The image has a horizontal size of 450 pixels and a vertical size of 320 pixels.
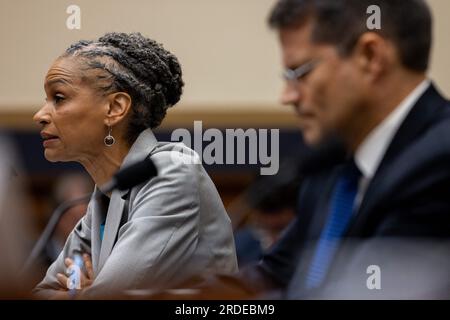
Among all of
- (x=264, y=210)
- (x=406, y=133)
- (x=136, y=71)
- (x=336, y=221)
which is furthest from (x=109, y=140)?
(x=406, y=133)

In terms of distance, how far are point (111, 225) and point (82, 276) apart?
12 cm

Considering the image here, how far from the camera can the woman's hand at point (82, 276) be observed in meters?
1.70

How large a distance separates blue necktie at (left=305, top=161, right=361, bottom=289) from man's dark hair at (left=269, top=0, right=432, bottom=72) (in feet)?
0.70

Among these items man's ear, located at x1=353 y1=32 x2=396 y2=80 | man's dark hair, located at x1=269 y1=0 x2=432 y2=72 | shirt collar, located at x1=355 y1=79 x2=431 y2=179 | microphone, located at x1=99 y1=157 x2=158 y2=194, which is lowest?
microphone, located at x1=99 y1=157 x2=158 y2=194

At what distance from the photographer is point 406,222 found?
1.36 meters

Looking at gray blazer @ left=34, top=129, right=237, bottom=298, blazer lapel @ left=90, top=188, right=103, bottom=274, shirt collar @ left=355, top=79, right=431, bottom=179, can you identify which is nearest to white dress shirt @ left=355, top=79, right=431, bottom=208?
shirt collar @ left=355, top=79, right=431, bottom=179

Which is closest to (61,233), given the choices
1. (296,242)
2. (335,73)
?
(296,242)

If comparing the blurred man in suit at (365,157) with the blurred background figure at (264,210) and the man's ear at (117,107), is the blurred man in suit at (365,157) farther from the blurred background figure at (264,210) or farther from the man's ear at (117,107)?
the man's ear at (117,107)

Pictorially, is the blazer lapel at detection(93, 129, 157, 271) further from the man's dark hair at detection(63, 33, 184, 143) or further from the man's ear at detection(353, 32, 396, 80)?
the man's ear at detection(353, 32, 396, 80)

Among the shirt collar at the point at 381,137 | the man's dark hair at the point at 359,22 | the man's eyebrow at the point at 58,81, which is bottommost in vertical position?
the shirt collar at the point at 381,137

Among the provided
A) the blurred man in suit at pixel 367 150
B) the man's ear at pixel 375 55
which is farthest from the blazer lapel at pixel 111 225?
the man's ear at pixel 375 55

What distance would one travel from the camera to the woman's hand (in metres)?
1.70

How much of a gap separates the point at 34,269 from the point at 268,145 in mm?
538

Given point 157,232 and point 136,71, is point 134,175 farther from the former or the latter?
point 136,71
